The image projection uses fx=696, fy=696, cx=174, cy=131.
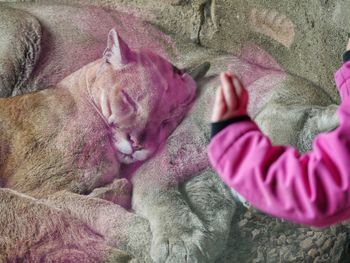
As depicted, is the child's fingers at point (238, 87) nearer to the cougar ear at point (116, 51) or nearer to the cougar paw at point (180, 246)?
the cougar paw at point (180, 246)

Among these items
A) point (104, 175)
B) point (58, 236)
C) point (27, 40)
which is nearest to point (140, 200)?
point (104, 175)

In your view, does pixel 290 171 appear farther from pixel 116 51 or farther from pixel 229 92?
pixel 116 51

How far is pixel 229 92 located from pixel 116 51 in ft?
3.05

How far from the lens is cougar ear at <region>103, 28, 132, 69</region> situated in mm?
1997

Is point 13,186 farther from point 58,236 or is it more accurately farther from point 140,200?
point 140,200

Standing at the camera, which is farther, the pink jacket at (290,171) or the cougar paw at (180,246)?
the cougar paw at (180,246)

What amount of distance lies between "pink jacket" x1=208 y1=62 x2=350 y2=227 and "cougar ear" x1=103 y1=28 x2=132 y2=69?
2.97ft

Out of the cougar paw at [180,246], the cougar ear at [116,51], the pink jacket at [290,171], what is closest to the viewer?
the pink jacket at [290,171]

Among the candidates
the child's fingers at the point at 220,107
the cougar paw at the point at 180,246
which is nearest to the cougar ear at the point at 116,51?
the cougar paw at the point at 180,246

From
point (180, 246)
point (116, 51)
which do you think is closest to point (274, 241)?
point (180, 246)

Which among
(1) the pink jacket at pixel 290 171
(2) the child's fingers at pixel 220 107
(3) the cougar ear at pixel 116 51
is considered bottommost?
(3) the cougar ear at pixel 116 51

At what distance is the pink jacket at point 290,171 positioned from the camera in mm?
1092

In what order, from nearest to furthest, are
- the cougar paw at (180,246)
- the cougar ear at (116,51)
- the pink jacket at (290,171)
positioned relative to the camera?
the pink jacket at (290,171) < the cougar paw at (180,246) < the cougar ear at (116,51)

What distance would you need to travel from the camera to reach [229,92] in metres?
1.14
